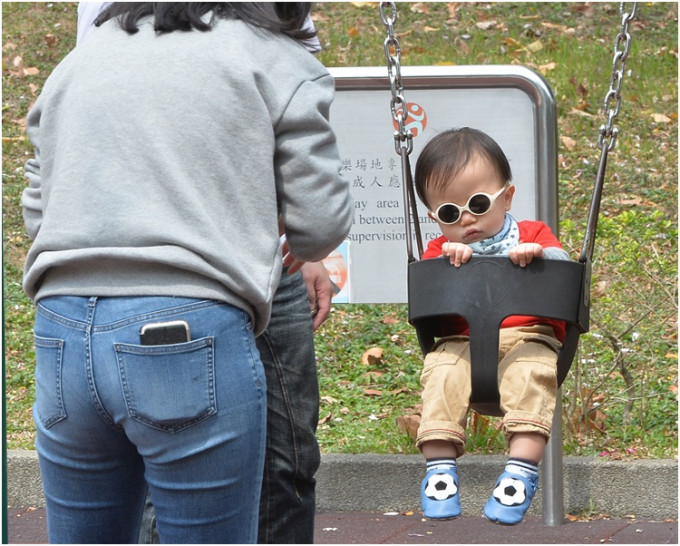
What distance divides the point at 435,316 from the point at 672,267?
3.33m

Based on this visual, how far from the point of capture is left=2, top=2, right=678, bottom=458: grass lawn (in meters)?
4.68

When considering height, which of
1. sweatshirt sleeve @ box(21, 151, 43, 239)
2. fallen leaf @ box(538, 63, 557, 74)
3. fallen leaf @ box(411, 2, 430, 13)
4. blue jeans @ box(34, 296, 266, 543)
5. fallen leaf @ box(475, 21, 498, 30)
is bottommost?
blue jeans @ box(34, 296, 266, 543)

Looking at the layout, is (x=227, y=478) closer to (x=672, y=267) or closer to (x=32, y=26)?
(x=672, y=267)

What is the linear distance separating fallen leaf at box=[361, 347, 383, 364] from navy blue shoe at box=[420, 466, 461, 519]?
303 centimetres

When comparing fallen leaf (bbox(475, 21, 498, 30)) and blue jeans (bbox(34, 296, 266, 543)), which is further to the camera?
fallen leaf (bbox(475, 21, 498, 30))

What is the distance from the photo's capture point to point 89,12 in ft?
8.02

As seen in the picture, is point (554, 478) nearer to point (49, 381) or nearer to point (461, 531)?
point (461, 531)

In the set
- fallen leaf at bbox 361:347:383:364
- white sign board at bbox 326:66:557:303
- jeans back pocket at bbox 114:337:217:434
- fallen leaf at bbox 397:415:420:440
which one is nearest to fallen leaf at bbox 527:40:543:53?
fallen leaf at bbox 361:347:383:364

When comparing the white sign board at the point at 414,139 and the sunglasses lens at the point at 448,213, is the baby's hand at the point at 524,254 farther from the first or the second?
the white sign board at the point at 414,139

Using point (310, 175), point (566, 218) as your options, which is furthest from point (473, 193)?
point (566, 218)

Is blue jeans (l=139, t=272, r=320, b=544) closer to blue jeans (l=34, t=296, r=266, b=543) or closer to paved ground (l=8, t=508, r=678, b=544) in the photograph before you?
blue jeans (l=34, t=296, r=266, b=543)

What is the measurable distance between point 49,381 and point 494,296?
1057 millimetres

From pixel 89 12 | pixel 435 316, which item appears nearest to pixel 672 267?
pixel 435 316

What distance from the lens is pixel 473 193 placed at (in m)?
2.86
